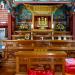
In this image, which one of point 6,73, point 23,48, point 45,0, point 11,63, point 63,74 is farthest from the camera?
point 45,0

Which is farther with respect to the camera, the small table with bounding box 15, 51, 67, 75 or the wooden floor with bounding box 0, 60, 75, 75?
the wooden floor with bounding box 0, 60, 75, 75

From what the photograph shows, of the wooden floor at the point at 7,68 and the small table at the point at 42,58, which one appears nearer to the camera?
the small table at the point at 42,58

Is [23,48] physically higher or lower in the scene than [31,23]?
lower

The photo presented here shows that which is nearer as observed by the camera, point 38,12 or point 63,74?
point 63,74

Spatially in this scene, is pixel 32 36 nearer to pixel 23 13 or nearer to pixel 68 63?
pixel 23 13

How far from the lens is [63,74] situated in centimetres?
555

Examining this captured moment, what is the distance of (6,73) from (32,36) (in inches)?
284

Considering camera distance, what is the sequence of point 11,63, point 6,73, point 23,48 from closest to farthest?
1. point 6,73
2. point 11,63
3. point 23,48

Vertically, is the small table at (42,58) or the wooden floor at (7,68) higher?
the small table at (42,58)

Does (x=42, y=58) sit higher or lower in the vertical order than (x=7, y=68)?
higher

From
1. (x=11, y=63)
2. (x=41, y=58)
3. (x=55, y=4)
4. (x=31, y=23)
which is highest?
(x=55, y=4)

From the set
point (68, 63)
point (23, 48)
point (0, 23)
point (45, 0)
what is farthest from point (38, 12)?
point (68, 63)

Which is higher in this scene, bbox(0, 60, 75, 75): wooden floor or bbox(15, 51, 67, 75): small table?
bbox(15, 51, 67, 75): small table

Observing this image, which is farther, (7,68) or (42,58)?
(7,68)
